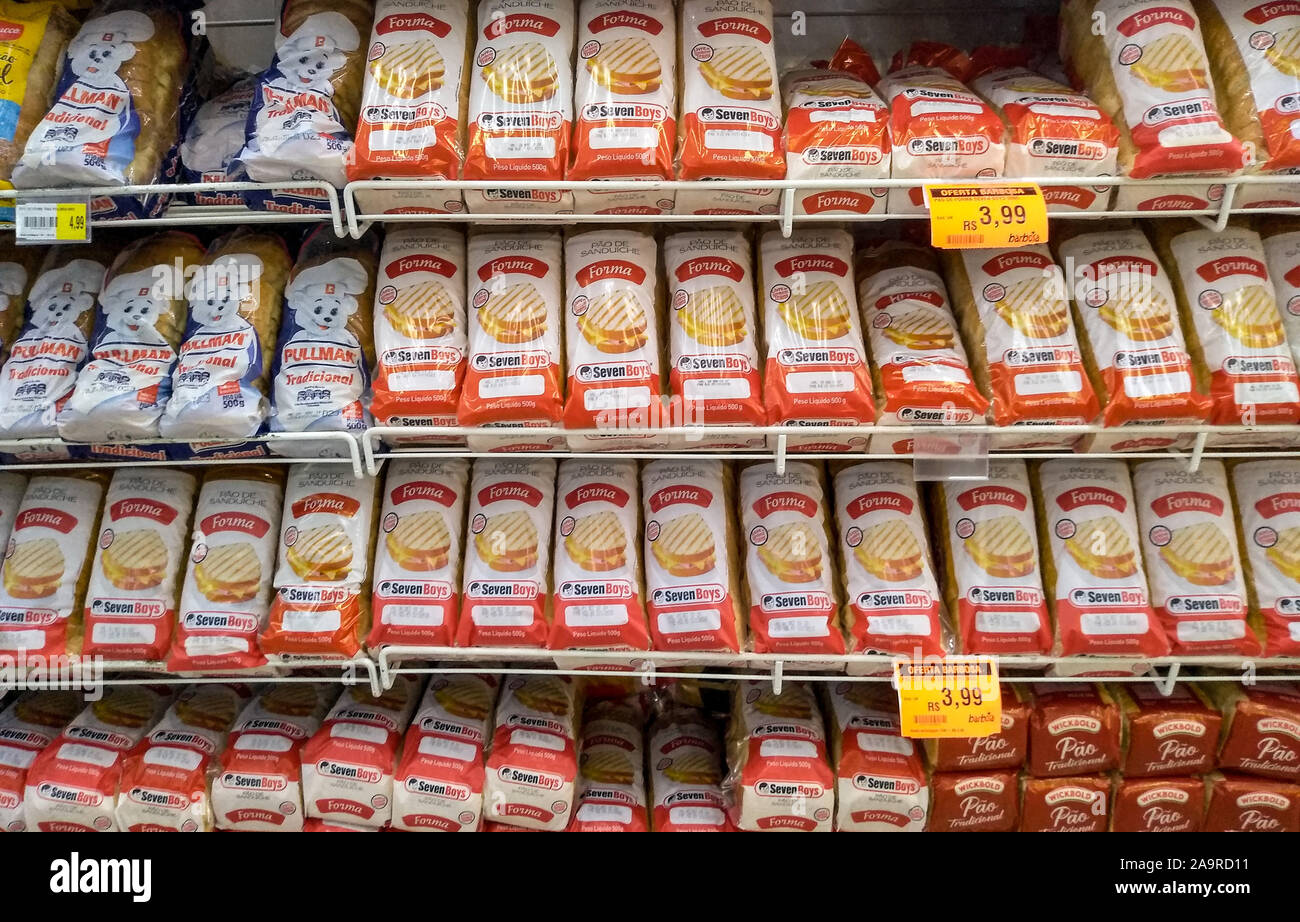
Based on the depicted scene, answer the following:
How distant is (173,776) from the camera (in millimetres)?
1774

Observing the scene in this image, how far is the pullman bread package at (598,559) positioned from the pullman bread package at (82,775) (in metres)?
0.86

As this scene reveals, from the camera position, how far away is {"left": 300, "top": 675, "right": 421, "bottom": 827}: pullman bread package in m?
1.76

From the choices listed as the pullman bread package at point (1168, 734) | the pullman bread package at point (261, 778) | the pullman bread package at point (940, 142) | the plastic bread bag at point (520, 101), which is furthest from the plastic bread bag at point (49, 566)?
the pullman bread package at point (1168, 734)

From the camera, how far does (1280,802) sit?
1747 mm

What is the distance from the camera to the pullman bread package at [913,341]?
162 centimetres

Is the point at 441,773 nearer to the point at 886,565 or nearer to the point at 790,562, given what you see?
the point at 790,562

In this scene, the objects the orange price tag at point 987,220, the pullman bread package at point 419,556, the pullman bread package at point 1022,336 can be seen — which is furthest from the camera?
the pullman bread package at point 419,556

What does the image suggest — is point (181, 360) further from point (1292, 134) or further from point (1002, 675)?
point (1292, 134)

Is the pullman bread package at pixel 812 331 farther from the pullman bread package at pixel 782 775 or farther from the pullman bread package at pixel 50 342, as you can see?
the pullman bread package at pixel 50 342

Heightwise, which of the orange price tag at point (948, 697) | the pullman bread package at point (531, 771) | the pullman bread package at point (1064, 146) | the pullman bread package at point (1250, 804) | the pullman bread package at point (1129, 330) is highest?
the pullman bread package at point (1064, 146)

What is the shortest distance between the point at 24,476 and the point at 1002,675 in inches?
75.1

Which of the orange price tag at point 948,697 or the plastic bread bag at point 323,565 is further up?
the plastic bread bag at point 323,565

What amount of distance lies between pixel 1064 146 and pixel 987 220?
21 cm

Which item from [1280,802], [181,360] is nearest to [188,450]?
[181,360]
